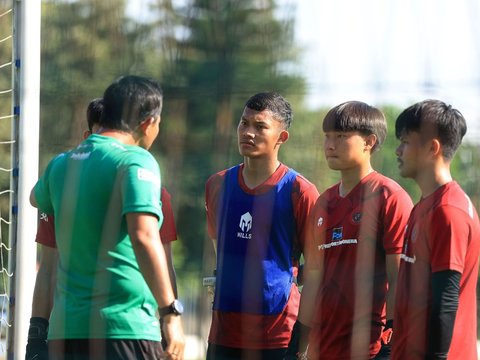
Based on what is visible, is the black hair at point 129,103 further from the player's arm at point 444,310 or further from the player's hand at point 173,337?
the player's arm at point 444,310

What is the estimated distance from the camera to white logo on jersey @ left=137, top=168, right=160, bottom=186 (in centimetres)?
307

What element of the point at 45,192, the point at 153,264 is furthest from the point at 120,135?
the point at 153,264

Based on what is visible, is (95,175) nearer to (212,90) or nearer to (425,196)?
(212,90)

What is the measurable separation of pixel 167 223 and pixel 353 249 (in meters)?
0.88

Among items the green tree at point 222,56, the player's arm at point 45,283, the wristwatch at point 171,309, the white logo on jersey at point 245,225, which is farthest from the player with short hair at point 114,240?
the white logo on jersey at point 245,225

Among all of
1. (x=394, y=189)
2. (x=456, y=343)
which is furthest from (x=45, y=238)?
(x=456, y=343)

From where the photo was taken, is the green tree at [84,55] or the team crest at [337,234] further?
the green tree at [84,55]

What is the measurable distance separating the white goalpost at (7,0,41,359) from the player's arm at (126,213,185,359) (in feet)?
5.85

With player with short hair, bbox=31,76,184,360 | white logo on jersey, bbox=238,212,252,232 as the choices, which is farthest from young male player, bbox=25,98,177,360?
player with short hair, bbox=31,76,184,360

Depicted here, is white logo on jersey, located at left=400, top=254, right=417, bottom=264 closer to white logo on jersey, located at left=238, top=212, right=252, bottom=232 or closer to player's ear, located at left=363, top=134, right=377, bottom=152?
player's ear, located at left=363, top=134, right=377, bottom=152

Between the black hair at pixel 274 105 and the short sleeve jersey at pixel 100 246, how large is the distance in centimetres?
92

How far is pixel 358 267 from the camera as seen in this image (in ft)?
11.4

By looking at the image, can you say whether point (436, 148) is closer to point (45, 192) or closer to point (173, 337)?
point (173, 337)

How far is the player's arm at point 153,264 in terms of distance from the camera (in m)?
Answer: 3.01
